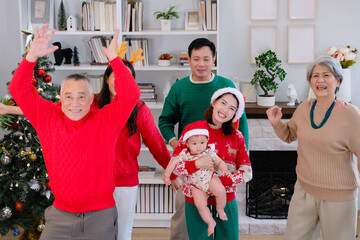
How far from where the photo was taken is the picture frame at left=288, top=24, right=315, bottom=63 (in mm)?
4223

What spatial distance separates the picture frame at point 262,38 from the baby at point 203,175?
203cm

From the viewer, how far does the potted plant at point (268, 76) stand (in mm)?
4035

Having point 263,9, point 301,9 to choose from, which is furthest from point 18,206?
point 301,9

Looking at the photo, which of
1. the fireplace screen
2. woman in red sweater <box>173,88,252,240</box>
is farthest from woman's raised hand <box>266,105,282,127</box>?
the fireplace screen

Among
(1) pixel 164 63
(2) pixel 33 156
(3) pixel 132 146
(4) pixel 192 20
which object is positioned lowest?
(2) pixel 33 156

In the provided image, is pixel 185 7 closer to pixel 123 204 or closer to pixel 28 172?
pixel 28 172

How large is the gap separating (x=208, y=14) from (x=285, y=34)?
2.46 ft

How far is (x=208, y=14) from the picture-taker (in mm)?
4055

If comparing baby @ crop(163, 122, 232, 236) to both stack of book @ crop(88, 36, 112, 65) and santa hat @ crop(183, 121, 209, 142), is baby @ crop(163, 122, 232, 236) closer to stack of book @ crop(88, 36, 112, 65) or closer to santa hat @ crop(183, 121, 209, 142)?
santa hat @ crop(183, 121, 209, 142)

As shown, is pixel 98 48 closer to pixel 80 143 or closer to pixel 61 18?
pixel 61 18

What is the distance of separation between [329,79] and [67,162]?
4.55 ft

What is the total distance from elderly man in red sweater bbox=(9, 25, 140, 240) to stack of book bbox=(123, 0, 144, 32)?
6.52 feet

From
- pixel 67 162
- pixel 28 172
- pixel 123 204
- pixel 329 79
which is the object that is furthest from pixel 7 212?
pixel 329 79

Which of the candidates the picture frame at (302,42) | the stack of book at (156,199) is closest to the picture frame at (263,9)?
the picture frame at (302,42)
